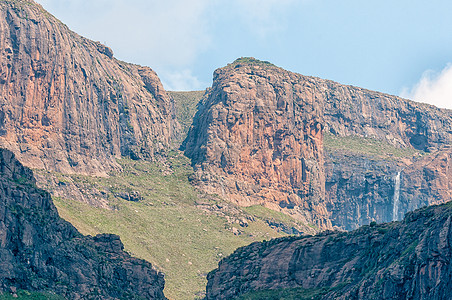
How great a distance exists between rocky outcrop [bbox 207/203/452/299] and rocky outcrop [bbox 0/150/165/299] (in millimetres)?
16028

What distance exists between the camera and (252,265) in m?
164

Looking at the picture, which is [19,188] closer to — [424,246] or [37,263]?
[37,263]

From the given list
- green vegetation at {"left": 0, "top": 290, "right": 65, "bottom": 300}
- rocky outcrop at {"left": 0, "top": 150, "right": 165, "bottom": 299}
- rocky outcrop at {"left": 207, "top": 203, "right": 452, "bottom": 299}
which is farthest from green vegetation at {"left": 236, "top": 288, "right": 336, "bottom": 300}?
green vegetation at {"left": 0, "top": 290, "right": 65, "bottom": 300}

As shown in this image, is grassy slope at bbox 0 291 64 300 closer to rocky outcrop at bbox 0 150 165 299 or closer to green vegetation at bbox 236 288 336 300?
rocky outcrop at bbox 0 150 165 299

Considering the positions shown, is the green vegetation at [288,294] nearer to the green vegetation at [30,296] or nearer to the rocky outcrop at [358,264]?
the rocky outcrop at [358,264]

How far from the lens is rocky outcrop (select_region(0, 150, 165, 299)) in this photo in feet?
438

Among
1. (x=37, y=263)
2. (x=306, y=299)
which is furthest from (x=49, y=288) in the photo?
(x=306, y=299)

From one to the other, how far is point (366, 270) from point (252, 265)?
1199 inches

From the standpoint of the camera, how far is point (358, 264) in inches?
5586

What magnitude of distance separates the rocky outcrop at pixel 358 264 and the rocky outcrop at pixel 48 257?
16.0m

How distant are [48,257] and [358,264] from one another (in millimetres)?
43064

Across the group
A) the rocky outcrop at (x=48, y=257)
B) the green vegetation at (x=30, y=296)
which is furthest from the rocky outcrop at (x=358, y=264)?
the green vegetation at (x=30, y=296)

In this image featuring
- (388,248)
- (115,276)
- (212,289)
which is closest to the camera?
(388,248)

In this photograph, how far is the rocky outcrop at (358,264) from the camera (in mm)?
114625
